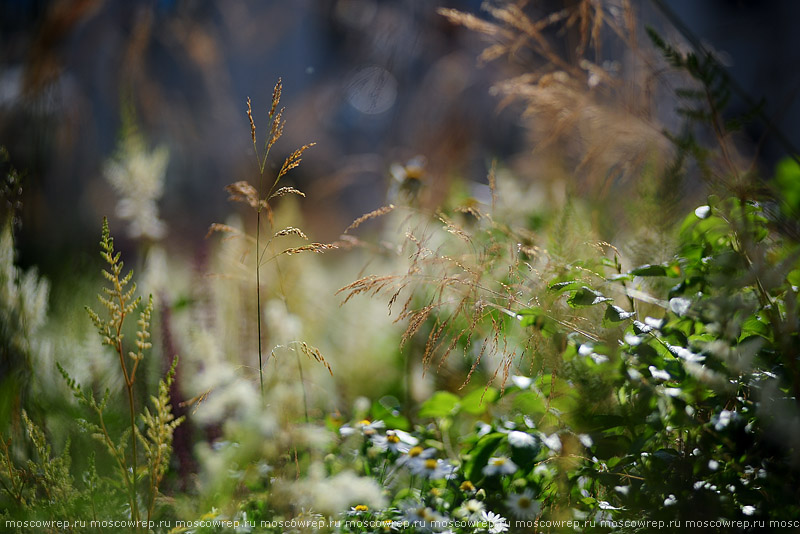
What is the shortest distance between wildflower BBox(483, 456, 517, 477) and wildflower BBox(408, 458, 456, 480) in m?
0.07

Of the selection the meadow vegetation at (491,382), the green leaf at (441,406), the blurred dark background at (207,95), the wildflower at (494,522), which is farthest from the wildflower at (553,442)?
the blurred dark background at (207,95)

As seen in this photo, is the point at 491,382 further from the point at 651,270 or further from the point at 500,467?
the point at 651,270

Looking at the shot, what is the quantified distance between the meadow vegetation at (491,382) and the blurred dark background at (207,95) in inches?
7.6

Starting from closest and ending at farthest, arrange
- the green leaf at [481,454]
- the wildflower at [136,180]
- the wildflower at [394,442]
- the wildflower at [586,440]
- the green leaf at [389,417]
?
1. the wildflower at [586,440]
2. the green leaf at [481,454]
3. the wildflower at [394,442]
4. the green leaf at [389,417]
5. the wildflower at [136,180]

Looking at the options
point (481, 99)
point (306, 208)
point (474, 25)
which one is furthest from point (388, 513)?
point (481, 99)

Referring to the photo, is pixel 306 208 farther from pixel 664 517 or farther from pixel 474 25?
pixel 664 517

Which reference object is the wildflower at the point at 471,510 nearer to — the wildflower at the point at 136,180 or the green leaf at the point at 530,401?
the green leaf at the point at 530,401

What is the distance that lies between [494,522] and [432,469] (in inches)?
5.4

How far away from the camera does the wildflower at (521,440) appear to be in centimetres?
82

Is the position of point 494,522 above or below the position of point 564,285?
below

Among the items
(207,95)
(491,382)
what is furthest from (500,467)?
(207,95)

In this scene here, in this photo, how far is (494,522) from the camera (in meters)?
0.82

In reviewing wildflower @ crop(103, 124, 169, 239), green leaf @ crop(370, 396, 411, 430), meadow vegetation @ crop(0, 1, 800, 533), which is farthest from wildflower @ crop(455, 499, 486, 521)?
wildflower @ crop(103, 124, 169, 239)

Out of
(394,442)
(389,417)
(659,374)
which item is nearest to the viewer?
(659,374)
